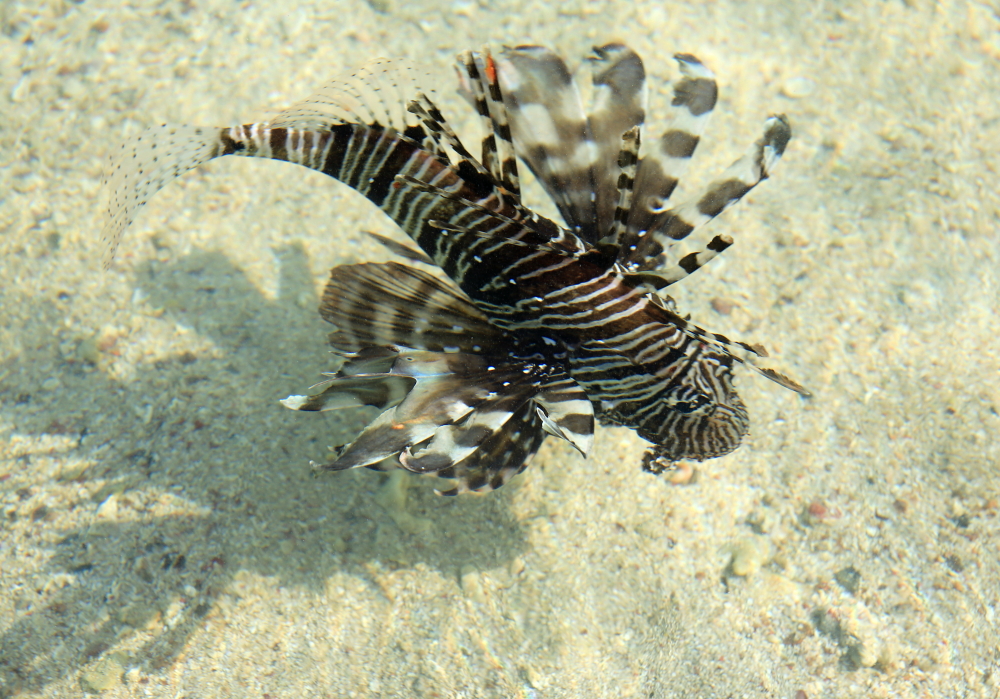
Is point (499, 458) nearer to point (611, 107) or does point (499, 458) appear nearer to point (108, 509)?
point (611, 107)

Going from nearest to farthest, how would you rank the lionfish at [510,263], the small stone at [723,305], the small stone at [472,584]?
the lionfish at [510,263] < the small stone at [472,584] < the small stone at [723,305]

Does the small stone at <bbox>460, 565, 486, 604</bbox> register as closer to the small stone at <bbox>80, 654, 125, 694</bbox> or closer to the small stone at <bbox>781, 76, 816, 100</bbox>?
the small stone at <bbox>80, 654, 125, 694</bbox>

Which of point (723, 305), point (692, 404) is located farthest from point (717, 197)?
point (723, 305)

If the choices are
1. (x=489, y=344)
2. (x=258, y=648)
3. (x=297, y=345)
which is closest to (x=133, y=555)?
(x=258, y=648)

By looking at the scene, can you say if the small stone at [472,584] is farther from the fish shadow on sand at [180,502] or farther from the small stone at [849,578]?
the small stone at [849,578]

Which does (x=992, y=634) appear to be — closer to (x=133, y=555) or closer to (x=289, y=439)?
(x=289, y=439)

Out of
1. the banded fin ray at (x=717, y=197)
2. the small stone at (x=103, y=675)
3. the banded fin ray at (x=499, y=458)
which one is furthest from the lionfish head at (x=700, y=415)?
the small stone at (x=103, y=675)

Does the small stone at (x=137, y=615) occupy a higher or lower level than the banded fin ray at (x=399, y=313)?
lower

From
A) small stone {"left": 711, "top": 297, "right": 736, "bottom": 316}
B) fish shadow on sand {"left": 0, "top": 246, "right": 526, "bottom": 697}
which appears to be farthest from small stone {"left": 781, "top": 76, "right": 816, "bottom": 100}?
fish shadow on sand {"left": 0, "top": 246, "right": 526, "bottom": 697}
